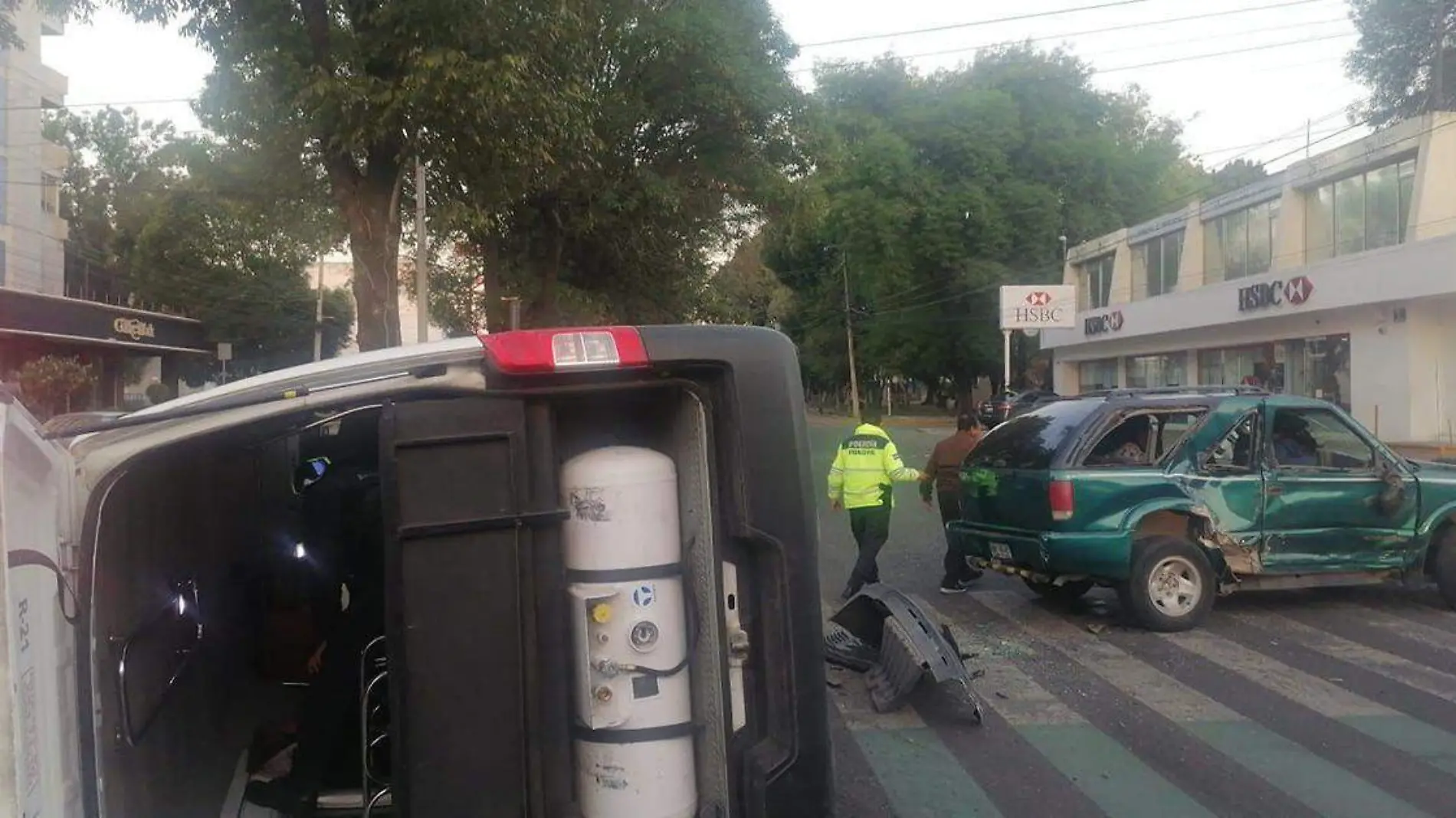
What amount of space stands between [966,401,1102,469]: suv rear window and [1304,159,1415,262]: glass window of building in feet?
71.6

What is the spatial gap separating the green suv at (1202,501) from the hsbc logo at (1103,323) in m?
32.8

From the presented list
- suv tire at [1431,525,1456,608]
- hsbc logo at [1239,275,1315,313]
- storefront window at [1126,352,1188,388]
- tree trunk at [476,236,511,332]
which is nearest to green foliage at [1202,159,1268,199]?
storefront window at [1126,352,1188,388]

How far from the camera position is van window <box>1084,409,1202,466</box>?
27.6 ft

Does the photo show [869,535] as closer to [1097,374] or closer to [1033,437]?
[1033,437]

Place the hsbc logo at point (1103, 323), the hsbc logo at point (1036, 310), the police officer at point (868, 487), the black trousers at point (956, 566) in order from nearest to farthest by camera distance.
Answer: the police officer at point (868, 487) < the black trousers at point (956, 566) < the hsbc logo at point (1036, 310) < the hsbc logo at point (1103, 323)

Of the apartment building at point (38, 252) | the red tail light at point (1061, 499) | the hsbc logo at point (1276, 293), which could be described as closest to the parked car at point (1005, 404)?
the hsbc logo at point (1276, 293)

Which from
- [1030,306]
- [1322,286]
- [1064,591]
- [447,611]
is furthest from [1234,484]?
[1322,286]

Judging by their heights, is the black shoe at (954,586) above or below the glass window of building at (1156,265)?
below

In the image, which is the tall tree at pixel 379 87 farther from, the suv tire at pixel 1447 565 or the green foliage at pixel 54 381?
the suv tire at pixel 1447 565

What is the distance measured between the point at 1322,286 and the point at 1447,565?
2175 cm

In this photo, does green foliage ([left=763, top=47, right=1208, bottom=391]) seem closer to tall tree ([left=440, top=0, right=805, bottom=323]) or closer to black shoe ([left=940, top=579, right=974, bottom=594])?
tall tree ([left=440, top=0, right=805, bottom=323])

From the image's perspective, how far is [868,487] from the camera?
9641mm

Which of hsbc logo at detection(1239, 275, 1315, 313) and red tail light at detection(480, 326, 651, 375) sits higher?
hsbc logo at detection(1239, 275, 1315, 313)

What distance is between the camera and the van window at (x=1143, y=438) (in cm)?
842
